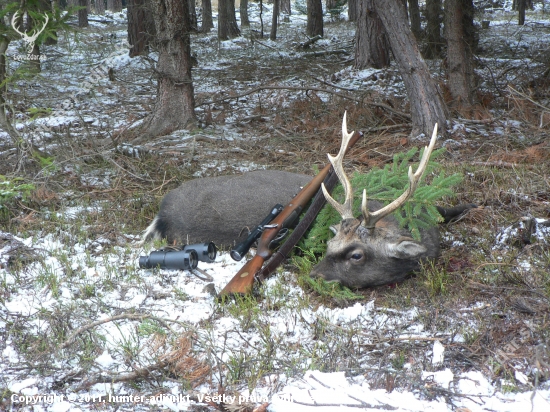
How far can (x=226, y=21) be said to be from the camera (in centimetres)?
2302

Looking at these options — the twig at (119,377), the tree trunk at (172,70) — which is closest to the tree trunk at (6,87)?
the tree trunk at (172,70)

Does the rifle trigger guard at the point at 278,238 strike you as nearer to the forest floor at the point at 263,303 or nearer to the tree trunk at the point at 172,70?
the forest floor at the point at 263,303

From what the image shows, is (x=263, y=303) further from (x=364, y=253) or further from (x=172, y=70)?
(x=172, y=70)

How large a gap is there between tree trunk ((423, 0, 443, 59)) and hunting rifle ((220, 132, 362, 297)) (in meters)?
9.20

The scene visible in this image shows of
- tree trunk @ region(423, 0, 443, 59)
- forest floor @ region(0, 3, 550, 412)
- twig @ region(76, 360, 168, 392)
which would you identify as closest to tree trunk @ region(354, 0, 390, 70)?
tree trunk @ region(423, 0, 443, 59)

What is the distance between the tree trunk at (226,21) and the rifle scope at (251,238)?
1753 cm

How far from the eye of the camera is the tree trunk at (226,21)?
876 inches

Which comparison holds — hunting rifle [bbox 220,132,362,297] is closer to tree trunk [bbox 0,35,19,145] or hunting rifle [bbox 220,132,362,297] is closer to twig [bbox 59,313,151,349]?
twig [bbox 59,313,151,349]

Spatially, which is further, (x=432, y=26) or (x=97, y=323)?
(x=432, y=26)

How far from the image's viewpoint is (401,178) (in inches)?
200

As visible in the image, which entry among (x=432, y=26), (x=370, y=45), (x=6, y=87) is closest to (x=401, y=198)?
(x=6, y=87)

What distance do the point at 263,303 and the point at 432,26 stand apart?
1116 centimetres

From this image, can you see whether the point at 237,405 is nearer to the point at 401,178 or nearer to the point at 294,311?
the point at 294,311

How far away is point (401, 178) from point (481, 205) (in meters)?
1.07
